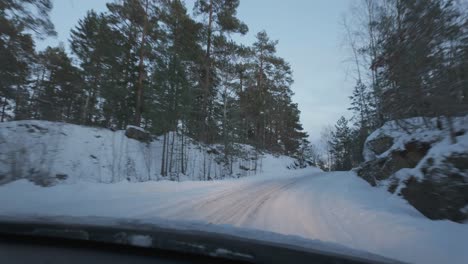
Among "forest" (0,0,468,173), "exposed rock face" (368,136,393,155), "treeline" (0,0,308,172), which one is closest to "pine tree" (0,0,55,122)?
"forest" (0,0,468,173)

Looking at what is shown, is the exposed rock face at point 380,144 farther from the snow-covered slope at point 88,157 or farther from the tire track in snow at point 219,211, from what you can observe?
the snow-covered slope at point 88,157

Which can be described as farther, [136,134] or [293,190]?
[136,134]

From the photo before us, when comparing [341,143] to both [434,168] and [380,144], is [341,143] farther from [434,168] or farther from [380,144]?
[434,168]

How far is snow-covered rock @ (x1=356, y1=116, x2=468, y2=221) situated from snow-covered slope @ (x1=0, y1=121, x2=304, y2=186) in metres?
9.83

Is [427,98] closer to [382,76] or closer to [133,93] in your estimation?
[382,76]

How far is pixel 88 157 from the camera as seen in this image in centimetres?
1698

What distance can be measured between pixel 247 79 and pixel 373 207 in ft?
82.2

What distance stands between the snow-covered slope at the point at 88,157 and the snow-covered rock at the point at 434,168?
9828 millimetres

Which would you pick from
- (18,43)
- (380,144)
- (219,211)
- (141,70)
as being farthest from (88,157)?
(380,144)

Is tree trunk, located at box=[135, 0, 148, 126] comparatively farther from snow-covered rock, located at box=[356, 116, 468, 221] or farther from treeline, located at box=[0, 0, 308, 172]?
snow-covered rock, located at box=[356, 116, 468, 221]

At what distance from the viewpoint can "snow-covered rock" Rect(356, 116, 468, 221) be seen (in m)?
4.87

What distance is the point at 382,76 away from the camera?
7926 millimetres

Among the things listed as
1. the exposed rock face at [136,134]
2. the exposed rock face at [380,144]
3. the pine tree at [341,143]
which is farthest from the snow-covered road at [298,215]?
the pine tree at [341,143]

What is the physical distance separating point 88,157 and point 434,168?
58.1 ft
